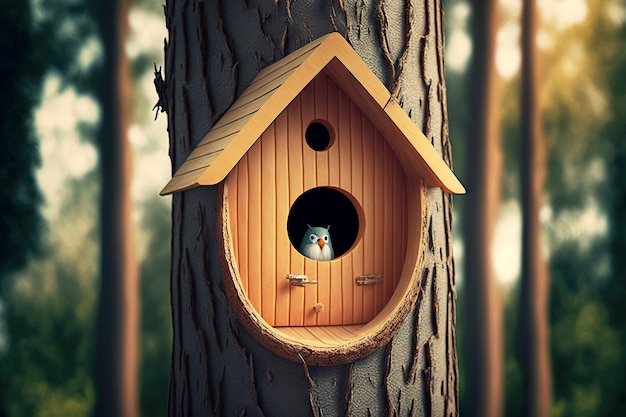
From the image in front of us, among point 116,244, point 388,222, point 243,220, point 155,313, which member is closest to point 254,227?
point 243,220

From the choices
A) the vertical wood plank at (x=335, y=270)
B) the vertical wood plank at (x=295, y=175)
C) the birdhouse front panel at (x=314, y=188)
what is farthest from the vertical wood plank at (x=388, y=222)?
the vertical wood plank at (x=295, y=175)

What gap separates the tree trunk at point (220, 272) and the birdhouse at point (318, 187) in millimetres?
55

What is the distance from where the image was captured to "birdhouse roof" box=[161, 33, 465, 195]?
1.74 metres

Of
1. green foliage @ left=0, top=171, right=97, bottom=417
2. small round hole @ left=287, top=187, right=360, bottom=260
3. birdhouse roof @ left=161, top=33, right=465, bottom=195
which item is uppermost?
birdhouse roof @ left=161, top=33, right=465, bottom=195

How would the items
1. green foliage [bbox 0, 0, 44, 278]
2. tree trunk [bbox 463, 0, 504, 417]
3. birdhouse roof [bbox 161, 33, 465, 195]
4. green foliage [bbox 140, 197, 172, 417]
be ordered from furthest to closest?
tree trunk [bbox 463, 0, 504, 417]
green foliage [bbox 140, 197, 172, 417]
green foliage [bbox 0, 0, 44, 278]
birdhouse roof [bbox 161, 33, 465, 195]

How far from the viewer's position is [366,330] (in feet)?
6.23

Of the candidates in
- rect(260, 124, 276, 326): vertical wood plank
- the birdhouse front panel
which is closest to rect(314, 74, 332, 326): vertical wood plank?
the birdhouse front panel

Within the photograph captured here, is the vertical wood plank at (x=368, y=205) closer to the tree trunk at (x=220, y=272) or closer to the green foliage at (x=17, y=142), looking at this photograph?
the tree trunk at (x=220, y=272)

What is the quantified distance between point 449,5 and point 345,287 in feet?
8.94

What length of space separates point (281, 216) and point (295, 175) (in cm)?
11

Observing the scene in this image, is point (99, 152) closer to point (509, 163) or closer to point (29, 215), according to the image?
point (29, 215)

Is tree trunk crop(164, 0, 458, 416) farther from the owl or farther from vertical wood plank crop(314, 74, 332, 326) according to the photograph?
the owl

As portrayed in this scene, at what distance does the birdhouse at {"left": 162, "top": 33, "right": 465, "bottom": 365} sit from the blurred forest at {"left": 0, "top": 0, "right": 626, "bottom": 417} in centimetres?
202

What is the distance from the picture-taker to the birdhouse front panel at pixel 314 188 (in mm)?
1869
